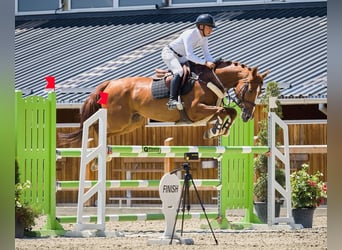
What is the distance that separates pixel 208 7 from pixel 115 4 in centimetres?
183

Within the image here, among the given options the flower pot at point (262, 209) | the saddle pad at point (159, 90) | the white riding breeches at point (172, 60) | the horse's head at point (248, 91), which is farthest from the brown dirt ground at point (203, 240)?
the white riding breeches at point (172, 60)

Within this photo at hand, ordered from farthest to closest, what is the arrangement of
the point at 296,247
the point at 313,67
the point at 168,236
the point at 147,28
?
the point at 147,28, the point at 313,67, the point at 168,236, the point at 296,247

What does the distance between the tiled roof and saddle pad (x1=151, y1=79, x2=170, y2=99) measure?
3.89m

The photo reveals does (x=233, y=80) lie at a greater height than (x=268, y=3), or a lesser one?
lesser

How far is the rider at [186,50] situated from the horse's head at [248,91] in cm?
27

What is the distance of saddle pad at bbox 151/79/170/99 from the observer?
5.79m

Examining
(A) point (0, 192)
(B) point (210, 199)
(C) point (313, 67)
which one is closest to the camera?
(A) point (0, 192)

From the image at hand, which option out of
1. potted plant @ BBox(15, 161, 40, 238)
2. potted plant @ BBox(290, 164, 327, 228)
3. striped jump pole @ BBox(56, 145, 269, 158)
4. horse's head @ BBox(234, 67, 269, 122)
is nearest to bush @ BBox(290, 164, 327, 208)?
potted plant @ BBox(290, 164, 327, 228)

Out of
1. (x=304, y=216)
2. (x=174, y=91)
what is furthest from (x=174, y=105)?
(x=304, y=216)

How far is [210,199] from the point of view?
9.80 m

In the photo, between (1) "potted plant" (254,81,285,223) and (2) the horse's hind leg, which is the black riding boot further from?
(1) "potted plant" (254,81,285,223)

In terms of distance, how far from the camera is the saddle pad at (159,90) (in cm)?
579

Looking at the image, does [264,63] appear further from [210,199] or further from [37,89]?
[37,89]

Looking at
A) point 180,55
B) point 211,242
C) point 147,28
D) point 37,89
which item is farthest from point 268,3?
point 211,242
